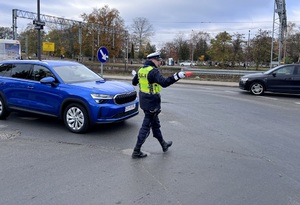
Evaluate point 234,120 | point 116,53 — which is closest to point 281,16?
point 234,120

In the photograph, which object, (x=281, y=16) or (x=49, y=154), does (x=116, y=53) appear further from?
(x=49, y=154)

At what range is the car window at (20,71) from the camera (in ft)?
24.4

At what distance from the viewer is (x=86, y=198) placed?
11.7ft

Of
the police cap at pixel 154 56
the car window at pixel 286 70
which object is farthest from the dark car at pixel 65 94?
the car window at pixel 286 70

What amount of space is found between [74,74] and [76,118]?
134 centimetres

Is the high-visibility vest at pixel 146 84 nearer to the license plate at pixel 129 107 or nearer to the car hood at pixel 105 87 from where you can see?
the car hood at pixel 105 87

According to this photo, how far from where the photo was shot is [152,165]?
185 inches

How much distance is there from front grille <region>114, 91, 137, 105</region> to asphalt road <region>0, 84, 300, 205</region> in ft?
2.22

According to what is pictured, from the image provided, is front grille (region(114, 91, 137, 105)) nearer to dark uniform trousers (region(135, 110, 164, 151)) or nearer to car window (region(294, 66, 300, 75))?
dark uniform trousers (region(135, 110, 164, 151))

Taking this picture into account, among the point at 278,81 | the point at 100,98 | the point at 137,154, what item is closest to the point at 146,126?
the point at 137,154

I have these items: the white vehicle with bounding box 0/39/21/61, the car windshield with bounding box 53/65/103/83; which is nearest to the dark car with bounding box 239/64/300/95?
the car windshield with bounding box 53/65/103/83

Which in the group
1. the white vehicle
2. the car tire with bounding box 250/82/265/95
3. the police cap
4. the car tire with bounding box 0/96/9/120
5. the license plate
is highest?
the white vehicle

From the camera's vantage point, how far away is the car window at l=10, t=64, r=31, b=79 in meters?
7.43

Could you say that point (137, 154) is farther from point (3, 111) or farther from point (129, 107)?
point (3, 111)
